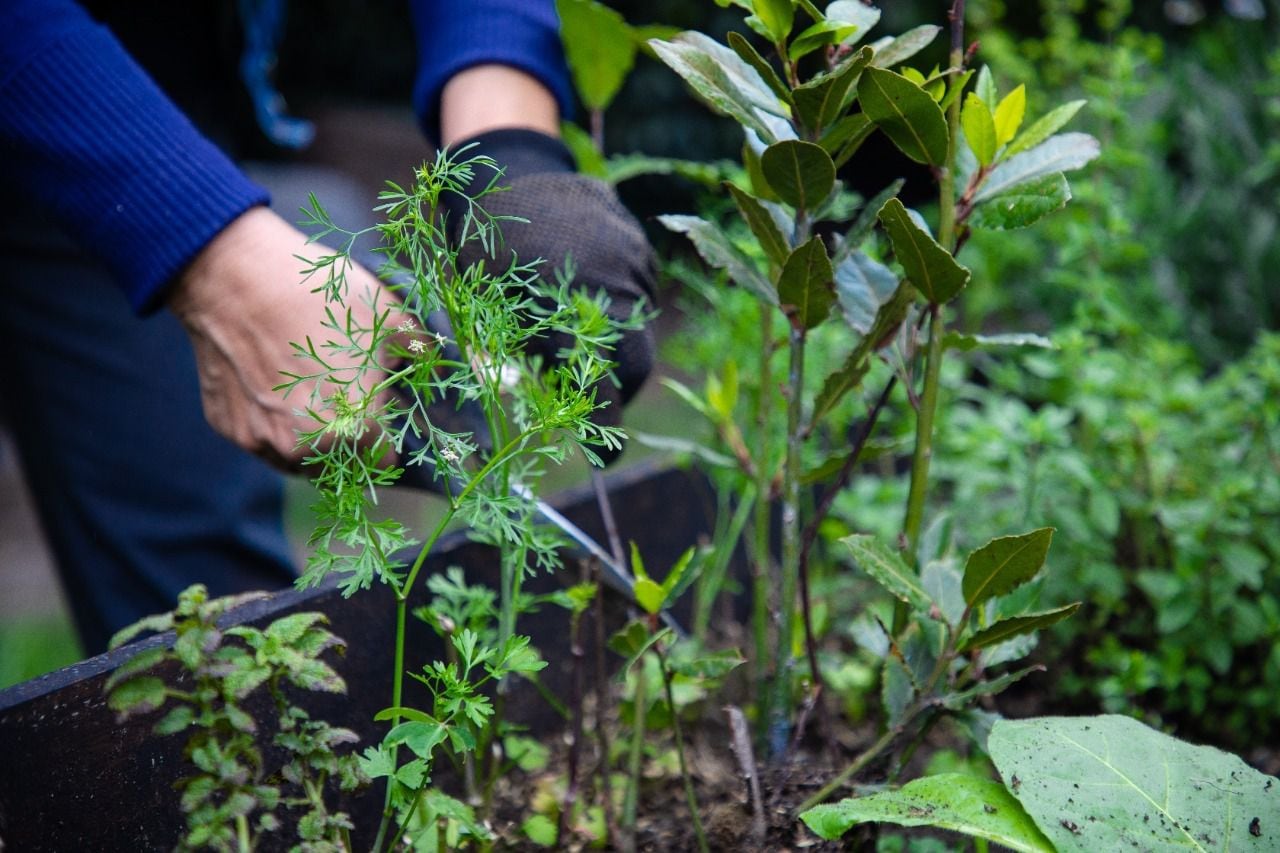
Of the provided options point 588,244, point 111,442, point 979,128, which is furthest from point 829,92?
point 111,442

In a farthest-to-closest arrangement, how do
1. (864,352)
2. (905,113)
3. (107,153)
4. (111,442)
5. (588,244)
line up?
(111,442), (107,153), (588,244), (864,352), (905,113)

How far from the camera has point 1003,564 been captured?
0.90 meters

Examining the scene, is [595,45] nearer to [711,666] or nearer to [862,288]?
[862,288]

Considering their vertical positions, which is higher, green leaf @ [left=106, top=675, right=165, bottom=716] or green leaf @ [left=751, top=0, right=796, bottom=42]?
green leaf @ [left=751, top=0, right=796, bottom=42]

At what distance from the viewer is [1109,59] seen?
2217 mm

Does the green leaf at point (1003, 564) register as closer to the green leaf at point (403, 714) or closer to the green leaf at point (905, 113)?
the green leaf at point (905, 113)

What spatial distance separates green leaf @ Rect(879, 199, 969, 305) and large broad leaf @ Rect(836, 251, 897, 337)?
11 centimetres

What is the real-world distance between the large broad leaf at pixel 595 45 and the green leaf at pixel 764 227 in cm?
38

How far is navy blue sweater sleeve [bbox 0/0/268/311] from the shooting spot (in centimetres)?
127

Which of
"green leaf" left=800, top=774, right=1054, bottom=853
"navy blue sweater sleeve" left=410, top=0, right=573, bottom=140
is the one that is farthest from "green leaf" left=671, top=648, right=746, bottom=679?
"navy blue sweater sleeve" left=410, top=0, right=573, bottom=140

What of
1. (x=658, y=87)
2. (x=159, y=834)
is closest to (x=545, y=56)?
(x=159, y=834)

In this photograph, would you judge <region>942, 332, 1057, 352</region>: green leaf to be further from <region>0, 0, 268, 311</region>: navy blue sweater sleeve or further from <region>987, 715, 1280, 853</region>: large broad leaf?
<region>0, 0, 268, 311</region>: navy blue sweater sleeve

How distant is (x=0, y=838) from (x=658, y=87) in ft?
13.2

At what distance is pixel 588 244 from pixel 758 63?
1.16ft
